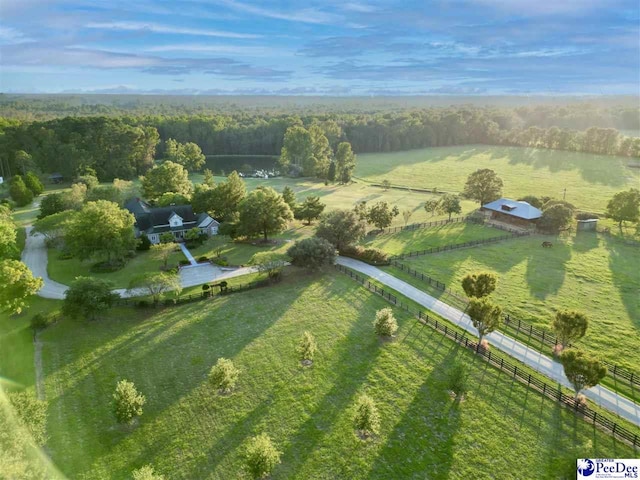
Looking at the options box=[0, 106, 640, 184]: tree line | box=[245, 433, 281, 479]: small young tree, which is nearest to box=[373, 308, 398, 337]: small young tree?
box=[245, 433, 281, 479]: small young tree

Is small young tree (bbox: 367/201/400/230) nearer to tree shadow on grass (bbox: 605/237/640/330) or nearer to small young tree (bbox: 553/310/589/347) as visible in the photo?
tree shadow on grass (bbox: 605/237/640/330)

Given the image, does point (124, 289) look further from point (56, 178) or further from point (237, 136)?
point (237, 136)

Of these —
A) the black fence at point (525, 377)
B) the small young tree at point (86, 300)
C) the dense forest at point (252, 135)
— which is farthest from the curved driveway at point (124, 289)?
the dense forest at point (252, 135)

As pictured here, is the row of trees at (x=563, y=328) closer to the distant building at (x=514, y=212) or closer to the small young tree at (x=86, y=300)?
the small young tree at (x=86, y=300)

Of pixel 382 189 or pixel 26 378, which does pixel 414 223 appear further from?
pixel 26 378

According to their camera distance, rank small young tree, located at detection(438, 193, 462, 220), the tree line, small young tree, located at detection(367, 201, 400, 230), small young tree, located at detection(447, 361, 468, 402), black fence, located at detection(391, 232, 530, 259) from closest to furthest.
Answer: small young tree, located at detection(447, 361, 468, 402), black fence, located at detection(391, 232, 530, 259), small young tree, located at detection(367, 201, 400, 230), small young tree, located at detection(438, 193, 462, 220), the tree line

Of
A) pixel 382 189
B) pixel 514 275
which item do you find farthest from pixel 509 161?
pixel 514 275

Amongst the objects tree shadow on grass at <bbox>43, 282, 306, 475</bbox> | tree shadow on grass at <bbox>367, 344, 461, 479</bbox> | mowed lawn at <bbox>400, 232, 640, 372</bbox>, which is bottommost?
tree shadow on grass at <bbox>43, 282, 306, 475</bbox>
